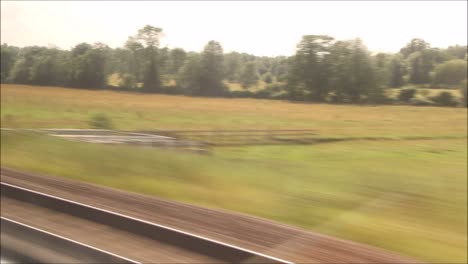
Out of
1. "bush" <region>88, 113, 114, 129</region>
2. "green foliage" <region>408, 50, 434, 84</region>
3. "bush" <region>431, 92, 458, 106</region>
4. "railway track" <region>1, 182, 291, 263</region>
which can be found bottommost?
"railway track" <region>1, 182, 291, 263</region>

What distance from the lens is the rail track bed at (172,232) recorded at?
17.4 ft

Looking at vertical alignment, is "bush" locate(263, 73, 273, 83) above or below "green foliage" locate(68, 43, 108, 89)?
below

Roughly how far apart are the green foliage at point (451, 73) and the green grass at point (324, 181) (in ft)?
4.85

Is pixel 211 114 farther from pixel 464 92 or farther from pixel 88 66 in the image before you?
Result: pixel 464 92

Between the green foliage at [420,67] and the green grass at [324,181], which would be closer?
the green grass at [324,181]

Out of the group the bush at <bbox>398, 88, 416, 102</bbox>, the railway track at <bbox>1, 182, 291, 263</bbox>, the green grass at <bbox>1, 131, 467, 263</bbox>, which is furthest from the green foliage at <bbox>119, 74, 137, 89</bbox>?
the railway track at <bbox>1, 182, 291, 263</bbox>

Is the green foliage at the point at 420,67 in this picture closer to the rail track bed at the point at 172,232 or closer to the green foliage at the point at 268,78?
the green foliage at the point at 268,78

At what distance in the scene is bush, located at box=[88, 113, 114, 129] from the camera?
1692 centimetres

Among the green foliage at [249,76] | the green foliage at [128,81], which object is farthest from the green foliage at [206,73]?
the green foliage at [128,81]

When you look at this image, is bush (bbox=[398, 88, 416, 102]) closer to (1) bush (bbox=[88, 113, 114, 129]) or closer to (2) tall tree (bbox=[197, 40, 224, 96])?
(2) tall tree (bbox=[197, 40, 224, 96])

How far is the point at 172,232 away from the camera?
5723 mm

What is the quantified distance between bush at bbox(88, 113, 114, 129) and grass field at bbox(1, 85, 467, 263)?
0.21 metres

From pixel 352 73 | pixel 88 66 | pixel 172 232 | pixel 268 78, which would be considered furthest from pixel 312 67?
pixel 88 66

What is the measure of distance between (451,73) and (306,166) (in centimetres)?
420
